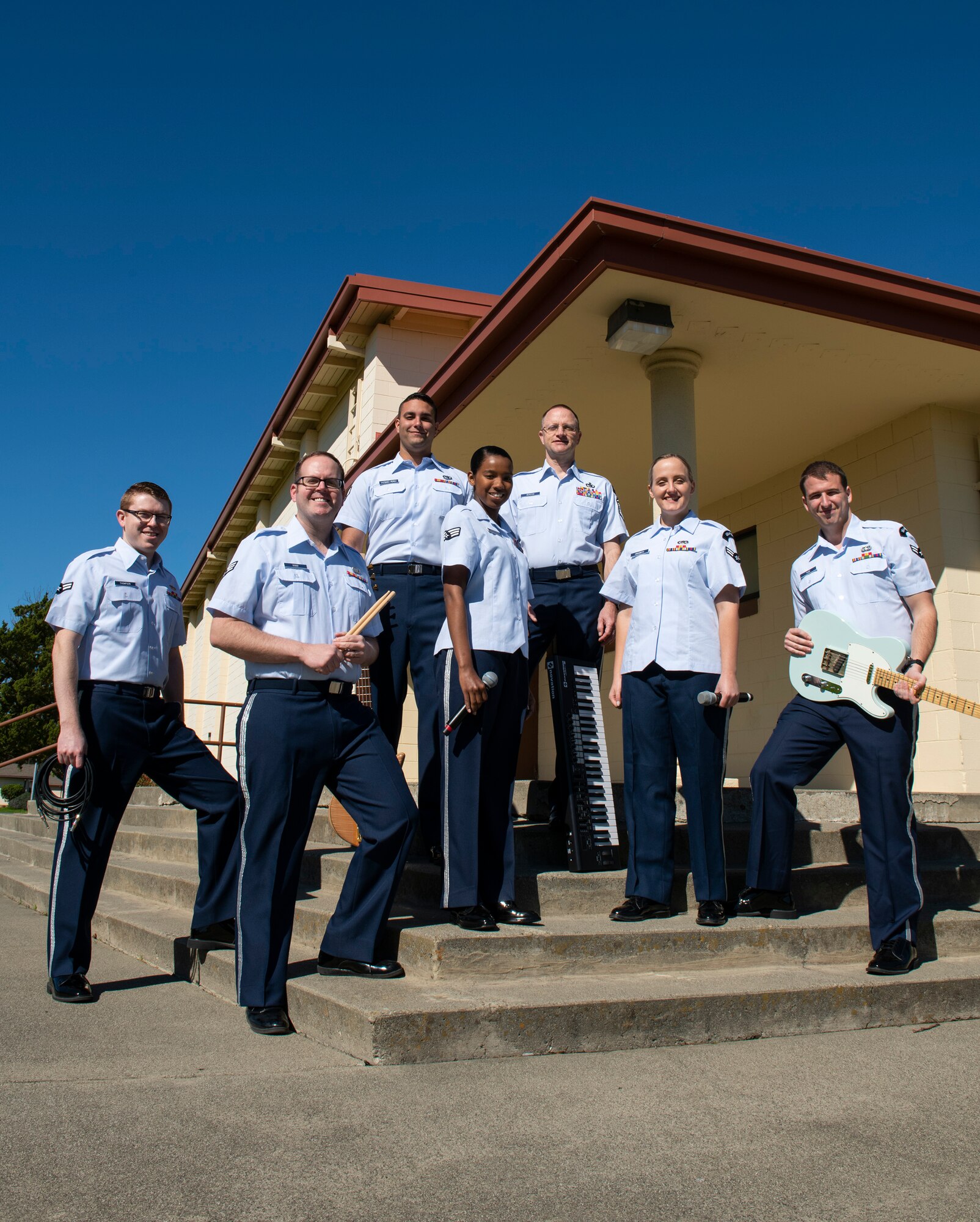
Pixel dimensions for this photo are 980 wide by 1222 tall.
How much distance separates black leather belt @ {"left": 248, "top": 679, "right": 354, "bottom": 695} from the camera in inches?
127

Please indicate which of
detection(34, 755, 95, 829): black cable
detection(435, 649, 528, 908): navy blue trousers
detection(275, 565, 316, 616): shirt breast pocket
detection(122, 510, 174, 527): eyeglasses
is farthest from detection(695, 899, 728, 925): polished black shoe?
detection(122, 510, 174, 527): eyeglasses

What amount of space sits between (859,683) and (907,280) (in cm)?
347

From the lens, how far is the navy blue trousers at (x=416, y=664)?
4031 mm

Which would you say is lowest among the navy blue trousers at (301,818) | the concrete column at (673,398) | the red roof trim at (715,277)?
the navy blue trousers at (301,818)

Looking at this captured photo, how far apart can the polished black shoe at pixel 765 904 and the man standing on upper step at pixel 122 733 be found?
206 cm

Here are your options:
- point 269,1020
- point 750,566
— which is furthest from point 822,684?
point 750,566

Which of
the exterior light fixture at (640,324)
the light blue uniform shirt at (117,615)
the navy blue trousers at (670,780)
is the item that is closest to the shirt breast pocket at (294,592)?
the light blue uniform shirt at (117,615)

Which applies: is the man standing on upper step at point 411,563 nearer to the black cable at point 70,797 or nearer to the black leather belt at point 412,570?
the black leather belt at point 412,570

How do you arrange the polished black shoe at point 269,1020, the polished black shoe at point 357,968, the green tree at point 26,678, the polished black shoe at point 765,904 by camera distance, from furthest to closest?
the green tree at point 26,678
the polished black shoe at point 765,904
the polished black shoe at point 357,968
the polished black shoe at point 269,1020

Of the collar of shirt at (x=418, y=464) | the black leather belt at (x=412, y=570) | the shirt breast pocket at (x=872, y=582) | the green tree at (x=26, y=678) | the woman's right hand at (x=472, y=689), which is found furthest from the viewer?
the green tree at (x=26, y=678)

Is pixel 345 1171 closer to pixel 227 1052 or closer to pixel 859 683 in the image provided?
pixel 227 1052

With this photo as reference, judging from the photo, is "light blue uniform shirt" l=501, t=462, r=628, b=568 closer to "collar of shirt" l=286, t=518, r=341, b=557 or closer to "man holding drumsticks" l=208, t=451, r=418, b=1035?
"collar of shirt" l=286, t=518, r=341, b=557

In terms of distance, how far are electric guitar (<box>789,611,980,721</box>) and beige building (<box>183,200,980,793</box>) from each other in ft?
8.79

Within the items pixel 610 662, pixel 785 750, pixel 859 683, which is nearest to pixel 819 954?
pixel 785 750
